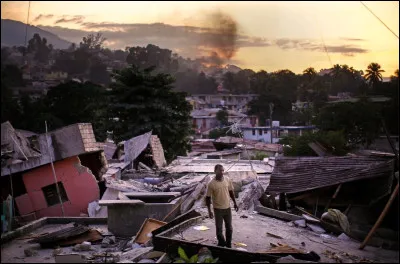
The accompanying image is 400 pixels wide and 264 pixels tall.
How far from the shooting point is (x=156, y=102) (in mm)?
26344

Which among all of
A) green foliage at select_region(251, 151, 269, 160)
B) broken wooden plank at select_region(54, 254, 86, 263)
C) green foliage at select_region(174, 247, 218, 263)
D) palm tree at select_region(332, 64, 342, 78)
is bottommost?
green foliage at select_region(251, 151, 269, 160)

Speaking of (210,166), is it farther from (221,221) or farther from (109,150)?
(221,221)

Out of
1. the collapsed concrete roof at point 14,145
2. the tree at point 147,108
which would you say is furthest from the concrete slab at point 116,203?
the tree at point 147,108

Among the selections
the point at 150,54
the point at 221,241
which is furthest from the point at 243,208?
the point at 150,54

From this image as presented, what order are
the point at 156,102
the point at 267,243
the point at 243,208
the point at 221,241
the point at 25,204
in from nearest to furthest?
the point at 221,241, the point at 267,243, the point at 243,208, the point at 25,204, the point at 156,102

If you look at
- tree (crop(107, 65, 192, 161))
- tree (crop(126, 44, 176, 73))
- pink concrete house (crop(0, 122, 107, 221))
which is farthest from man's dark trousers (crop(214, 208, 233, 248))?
tree (crop(126, 44, 176, 73))

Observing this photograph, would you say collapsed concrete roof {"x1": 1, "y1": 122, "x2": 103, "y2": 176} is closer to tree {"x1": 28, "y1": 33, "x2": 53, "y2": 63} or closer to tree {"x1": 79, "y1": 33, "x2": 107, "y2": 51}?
tree {"x1": 28, "y1": 33, "x2": 53, "y2": 63}

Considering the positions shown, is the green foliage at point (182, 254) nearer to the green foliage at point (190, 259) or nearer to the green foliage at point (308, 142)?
the green foliage at point (190, 259)

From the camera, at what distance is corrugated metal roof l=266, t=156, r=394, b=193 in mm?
11102

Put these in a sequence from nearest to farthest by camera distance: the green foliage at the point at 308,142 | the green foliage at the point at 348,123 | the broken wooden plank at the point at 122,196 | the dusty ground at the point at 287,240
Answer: the dusty ground at the point at 287,240
the broken wooden plank at the point at 122,196
the green foliage at the point at 308,142
the green foliage at the point at 348,123

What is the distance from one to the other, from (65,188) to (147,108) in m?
11.9

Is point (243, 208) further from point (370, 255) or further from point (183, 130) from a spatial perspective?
point (183, 130)

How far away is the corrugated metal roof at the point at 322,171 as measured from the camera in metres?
11.1

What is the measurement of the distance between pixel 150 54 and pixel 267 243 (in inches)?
806
